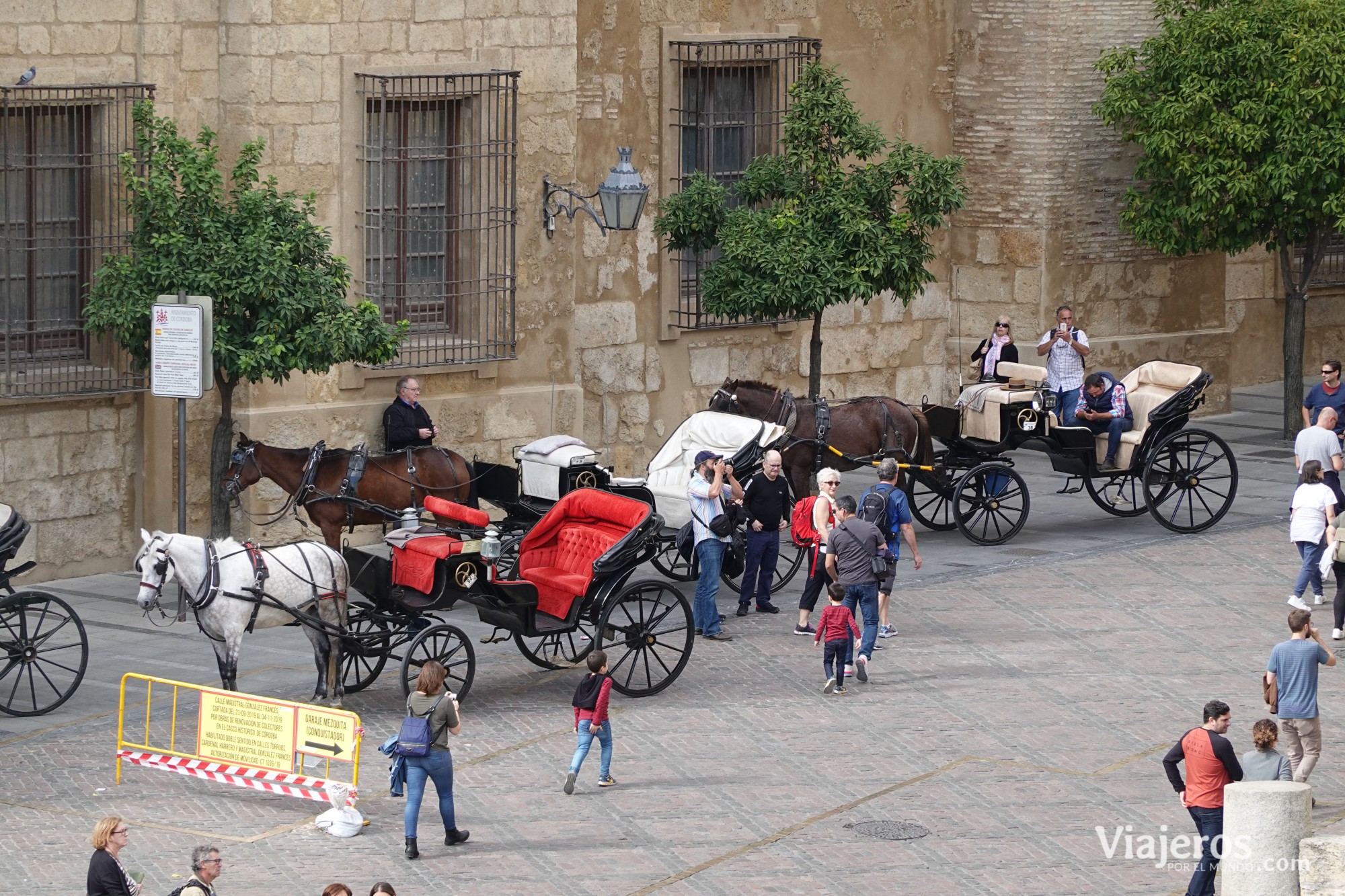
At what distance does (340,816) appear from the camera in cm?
1272

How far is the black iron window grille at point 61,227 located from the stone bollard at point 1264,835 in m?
11.0

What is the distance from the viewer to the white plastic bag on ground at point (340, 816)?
41.8 feet

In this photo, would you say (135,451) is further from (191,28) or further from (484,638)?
(484,638)

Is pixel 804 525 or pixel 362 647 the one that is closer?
pixel 362 647

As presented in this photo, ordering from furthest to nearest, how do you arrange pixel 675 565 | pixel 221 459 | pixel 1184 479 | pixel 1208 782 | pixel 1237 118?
pixel 1237 118 < pixel 1184 479 < pixel 675 565 < pixel 221 459 < pixel 1208 782

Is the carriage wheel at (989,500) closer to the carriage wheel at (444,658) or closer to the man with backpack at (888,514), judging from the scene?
the man with backpack at (888,514)

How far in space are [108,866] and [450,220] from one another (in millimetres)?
11843

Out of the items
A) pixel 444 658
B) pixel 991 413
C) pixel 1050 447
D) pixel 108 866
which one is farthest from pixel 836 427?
pixel 108 866

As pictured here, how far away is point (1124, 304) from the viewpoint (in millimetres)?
27250

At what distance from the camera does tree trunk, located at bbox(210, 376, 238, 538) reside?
704 inches

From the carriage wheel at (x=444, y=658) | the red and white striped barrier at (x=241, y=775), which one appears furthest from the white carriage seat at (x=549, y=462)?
the red and white striped barrier at (x=241, y=775)

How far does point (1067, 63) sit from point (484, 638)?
43.1 feet

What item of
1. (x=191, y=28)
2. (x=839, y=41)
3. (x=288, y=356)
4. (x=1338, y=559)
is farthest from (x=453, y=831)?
(x=839, y=41)

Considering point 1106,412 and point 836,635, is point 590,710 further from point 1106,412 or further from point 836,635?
point 1106,412
